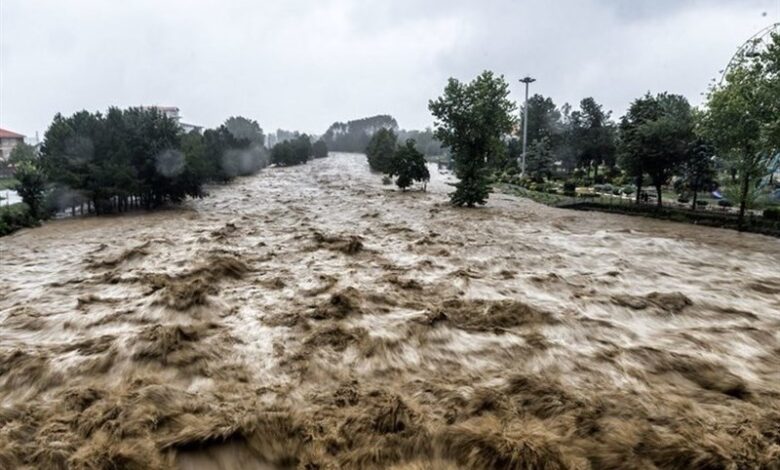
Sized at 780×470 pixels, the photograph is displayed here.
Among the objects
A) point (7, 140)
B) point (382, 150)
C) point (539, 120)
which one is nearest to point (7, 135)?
point (7, 140)

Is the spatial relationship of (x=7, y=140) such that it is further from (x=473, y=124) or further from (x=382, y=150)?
(x=473, y=124)

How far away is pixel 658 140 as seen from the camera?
30.0 meters

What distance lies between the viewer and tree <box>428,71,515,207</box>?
34.2 metres

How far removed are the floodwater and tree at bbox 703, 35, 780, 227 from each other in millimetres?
7491

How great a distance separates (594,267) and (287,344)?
10.7 meters

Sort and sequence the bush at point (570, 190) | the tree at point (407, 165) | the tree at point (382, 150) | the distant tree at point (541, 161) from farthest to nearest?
the tree at point (382, 150)
the distant tree at point (541, 161)
the tree at point (407, 165)
the bush at point (570, 190)

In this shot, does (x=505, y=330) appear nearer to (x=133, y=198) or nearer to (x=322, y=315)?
(x=322, y=315)

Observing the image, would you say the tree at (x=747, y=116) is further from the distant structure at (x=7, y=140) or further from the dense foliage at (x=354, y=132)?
the dense foliage at (x=354, y=132)

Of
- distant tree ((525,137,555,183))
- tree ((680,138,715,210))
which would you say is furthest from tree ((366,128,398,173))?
tree ((680,138,715,210))

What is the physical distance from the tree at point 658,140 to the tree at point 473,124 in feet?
28.0

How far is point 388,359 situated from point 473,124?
29.1 meters

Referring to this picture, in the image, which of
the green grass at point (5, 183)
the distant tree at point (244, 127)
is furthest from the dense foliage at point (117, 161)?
the distant tree at point (244, 127)

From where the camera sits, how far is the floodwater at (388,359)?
18.7ft

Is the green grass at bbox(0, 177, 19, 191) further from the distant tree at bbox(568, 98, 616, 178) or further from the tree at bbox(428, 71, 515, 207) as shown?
the distant tree at bbox(568, 98, 616, 178)
